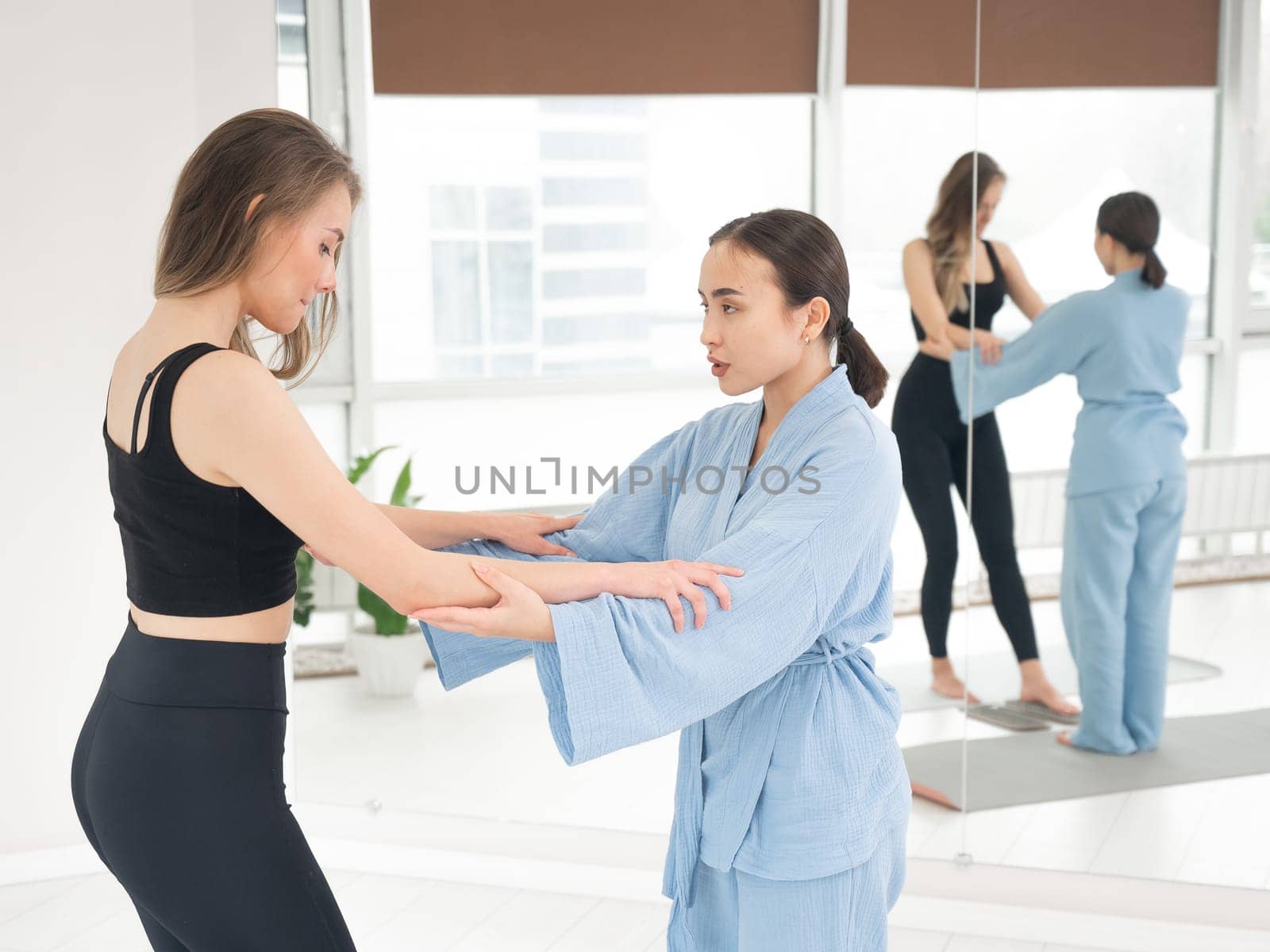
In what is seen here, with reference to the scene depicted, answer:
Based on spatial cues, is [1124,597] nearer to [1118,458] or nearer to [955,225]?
[1118,458]

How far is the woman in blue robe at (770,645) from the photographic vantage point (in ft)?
4.34

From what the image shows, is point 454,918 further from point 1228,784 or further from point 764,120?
point 764,120

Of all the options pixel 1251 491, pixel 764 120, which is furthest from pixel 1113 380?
pixel 764 120

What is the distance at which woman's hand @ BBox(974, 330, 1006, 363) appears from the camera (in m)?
2.68

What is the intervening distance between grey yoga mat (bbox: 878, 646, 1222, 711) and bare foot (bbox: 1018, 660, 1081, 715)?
0.01 metres

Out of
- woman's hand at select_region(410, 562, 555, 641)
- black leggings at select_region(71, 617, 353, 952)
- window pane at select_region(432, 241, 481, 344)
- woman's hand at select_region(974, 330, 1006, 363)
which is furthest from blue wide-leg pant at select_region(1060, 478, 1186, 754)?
black leggings at select_region(71, 617, 353, 952)

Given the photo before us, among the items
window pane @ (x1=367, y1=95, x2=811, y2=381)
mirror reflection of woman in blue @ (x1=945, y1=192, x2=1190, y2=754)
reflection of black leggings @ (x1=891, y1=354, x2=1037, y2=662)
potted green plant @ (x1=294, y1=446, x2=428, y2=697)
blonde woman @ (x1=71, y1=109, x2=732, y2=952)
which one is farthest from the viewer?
potted green plant @ (x1=294, y1=446, x2=428, y2=697)

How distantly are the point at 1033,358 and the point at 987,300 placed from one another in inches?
6.2

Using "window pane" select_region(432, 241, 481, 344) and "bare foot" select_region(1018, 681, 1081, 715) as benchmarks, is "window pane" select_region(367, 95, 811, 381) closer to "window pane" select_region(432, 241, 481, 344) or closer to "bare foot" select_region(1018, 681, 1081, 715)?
"window pane" select_region(432, 241, 481, 344)

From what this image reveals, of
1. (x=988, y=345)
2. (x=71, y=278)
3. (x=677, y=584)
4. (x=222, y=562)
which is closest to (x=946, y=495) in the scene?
(x=988, y=345)

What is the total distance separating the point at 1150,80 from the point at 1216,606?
1093mm

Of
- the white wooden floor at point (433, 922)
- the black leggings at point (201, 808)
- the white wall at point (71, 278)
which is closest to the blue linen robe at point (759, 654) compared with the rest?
the black leggings at point (201, 808)

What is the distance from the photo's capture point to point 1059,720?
9.12 feet

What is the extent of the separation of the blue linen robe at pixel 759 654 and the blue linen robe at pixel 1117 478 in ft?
3.73
